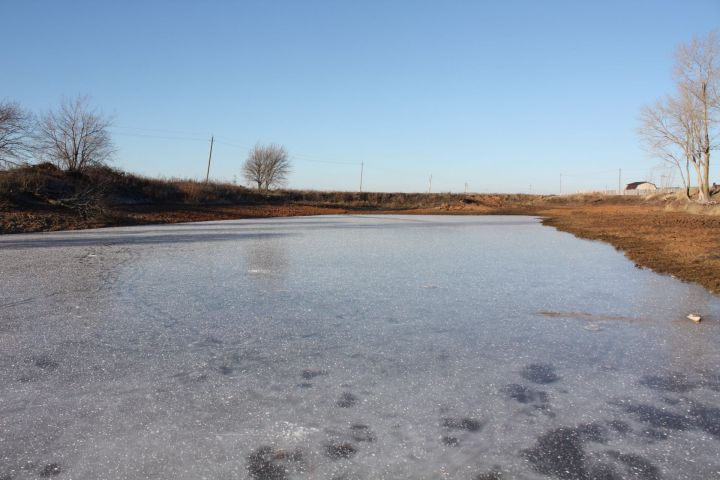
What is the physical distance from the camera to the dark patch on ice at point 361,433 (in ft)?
7.97

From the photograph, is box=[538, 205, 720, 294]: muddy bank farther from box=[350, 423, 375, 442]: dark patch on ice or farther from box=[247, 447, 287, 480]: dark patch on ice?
box=[247, 447, 287, 480]: dark patch on ice

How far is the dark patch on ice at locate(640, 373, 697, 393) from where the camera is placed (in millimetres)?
3135

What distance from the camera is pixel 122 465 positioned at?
218 centimetres

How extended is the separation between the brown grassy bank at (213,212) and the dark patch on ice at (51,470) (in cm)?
713

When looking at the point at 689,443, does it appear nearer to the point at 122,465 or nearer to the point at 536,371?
the point at 536,371

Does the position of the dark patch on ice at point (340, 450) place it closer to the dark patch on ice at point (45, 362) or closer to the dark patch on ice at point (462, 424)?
the dark patch on ice at point (462, 424)

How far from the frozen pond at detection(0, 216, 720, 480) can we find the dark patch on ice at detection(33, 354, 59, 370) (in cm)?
2

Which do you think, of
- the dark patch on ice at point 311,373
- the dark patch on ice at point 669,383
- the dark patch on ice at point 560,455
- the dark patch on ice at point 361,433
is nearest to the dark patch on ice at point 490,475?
the dark patch on ice at point 560,455

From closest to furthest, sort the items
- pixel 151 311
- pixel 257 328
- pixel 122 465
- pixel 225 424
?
pixel 122 465 → pixel 225 424 → pixel 257 328 → pixel 151 311

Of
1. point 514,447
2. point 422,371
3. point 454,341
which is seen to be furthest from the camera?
point 454,341

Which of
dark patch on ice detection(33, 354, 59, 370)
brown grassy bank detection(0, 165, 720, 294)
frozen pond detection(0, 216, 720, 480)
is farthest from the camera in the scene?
brown grassy bank detection(0, 165, 720, 294)

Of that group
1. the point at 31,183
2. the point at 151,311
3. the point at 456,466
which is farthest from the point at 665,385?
the point at 31,183

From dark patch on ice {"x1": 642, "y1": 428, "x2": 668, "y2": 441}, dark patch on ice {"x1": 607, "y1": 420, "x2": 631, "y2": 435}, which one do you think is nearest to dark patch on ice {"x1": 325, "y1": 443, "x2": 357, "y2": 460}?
dark patch on ice {"x1": 607, "y1": 420, "x2": 631, "y2": 435}

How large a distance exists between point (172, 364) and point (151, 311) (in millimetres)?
1787
